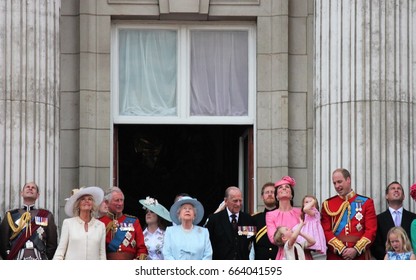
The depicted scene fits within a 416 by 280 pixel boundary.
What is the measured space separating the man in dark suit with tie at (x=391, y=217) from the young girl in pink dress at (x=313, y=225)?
2.79 ft

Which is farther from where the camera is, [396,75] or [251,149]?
[251,149]

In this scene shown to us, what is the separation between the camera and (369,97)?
22.0 meters

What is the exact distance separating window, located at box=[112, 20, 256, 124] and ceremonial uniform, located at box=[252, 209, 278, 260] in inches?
149

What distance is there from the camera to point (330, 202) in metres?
20.7

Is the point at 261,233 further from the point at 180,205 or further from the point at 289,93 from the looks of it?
the point at 289,93

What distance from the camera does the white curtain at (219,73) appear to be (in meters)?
23.8

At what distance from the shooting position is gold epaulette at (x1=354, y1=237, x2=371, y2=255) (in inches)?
795

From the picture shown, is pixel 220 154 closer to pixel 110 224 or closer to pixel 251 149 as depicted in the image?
pixel 251 149

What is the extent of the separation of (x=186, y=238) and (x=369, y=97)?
154 inches

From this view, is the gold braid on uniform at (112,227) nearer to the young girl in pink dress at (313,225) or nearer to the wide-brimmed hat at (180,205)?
the wide-brimmed hat at (180,205)
